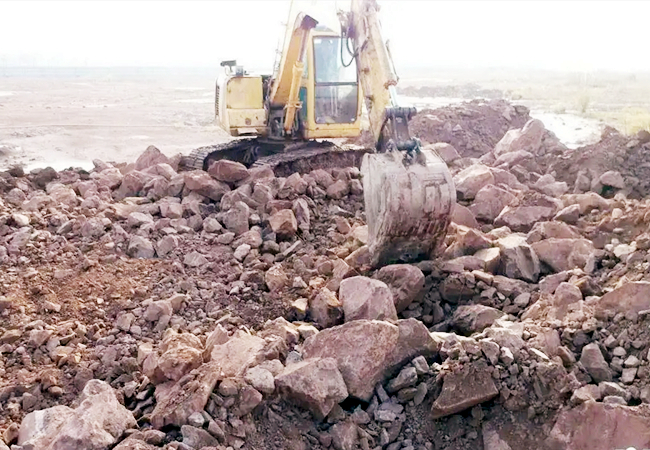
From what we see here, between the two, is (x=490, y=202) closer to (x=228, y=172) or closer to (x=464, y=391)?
(x=228, y=172)

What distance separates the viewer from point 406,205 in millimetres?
5848

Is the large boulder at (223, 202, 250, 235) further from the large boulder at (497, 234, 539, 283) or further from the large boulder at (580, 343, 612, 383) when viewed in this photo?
the large boulder at (580, 343, 612, 383)

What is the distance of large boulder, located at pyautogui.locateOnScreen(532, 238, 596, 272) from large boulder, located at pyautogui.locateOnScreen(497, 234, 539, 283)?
0.31 ft

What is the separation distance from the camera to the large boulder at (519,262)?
5836mm

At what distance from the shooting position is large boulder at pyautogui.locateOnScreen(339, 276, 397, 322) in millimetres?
4957

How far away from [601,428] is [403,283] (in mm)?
2096

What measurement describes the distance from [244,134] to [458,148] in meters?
5.23

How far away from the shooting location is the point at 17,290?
5832 mm

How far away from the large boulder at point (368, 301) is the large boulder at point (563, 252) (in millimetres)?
1656

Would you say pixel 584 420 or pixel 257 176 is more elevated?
pixel 257 176

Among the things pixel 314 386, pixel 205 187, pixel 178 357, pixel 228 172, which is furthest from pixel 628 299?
pixel 228 172

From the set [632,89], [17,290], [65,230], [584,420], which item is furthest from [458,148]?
[632,89]

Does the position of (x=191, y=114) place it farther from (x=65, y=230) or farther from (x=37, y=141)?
(x=65, y=230)

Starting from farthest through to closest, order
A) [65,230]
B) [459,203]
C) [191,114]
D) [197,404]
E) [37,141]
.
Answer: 1. [191,114]
2. [37,141]
3. [459,203]
4. [65,230]
5. [197,404]
